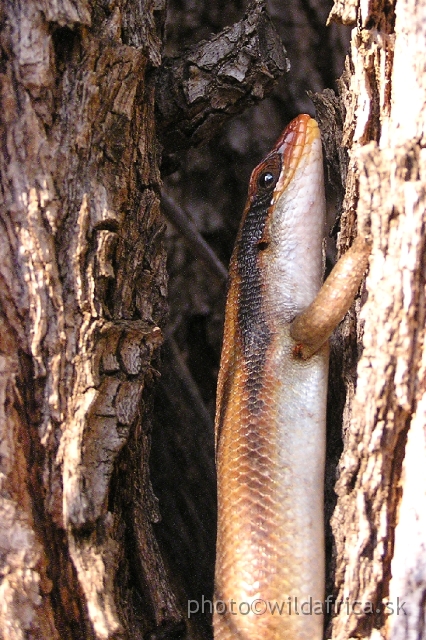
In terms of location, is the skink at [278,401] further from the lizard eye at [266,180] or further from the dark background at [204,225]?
the dark background at [204,225]

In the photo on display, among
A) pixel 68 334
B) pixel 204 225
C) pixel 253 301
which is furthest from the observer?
pixel 204 225

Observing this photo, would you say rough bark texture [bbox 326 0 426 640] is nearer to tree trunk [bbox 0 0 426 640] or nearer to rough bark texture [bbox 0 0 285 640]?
tree trunk [bbox 0 0 426 640]

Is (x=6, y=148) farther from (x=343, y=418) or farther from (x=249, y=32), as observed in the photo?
(x=343, y=418)

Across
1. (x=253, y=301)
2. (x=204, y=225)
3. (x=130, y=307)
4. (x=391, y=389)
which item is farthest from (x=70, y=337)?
(x=204, y=225)

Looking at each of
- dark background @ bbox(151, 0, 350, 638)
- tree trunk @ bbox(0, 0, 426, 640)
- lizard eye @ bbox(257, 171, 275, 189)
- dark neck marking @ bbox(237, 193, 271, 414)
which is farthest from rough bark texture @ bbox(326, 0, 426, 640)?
dark background @ bbox(151, 0, 350, 638)

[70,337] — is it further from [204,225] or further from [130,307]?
[204,225]

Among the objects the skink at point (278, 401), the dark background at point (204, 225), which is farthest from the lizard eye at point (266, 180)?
the dark background at point (204, 225)

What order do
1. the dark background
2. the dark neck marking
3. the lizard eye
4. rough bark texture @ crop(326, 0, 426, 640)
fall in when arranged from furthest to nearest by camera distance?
the dark background, the lizard eye, the dark neck marking, rough bark texture @ crop(326, 0, 426, 640)

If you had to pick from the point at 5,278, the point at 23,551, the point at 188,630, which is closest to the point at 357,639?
the point at 188,630

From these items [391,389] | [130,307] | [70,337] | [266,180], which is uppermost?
[266,180]
